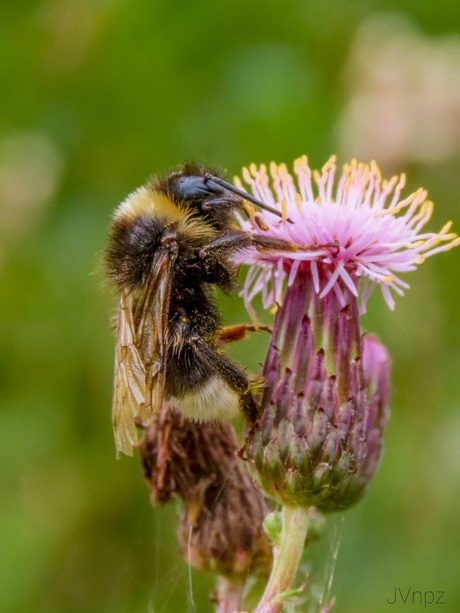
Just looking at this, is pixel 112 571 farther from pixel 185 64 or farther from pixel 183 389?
pixel 185 64

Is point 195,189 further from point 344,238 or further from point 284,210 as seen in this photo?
point 344,238

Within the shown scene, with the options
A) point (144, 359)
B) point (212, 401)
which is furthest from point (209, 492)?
point (144, 359)

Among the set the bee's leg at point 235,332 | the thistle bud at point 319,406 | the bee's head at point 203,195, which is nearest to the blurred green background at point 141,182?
the bee's leg at point 235,332

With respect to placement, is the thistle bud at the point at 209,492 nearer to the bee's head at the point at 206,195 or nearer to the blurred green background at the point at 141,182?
the bee's head at the point at 206,195

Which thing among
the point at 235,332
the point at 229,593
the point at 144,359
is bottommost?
the point at 229,593

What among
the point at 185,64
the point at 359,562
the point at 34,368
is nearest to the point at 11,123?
the point at 185,64

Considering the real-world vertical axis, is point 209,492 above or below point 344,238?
below
